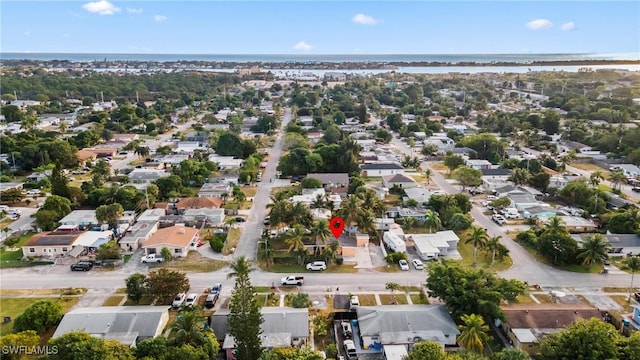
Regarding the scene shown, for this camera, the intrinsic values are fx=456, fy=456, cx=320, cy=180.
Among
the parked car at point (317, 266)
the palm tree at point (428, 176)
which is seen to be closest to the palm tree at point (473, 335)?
the parked car at point (317, 266)

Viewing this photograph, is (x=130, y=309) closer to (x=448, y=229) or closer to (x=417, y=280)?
(x=417, y=280)

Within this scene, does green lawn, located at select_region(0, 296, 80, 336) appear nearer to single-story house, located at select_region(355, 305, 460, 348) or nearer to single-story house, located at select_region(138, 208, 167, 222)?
single-story house, located at select_region(138, 208, 167, 222)

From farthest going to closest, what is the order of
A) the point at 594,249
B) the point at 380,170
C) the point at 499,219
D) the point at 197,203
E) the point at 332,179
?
the point at 380,170 → the point at 332,179 → the point at 197,203 → the point at 499,219 → the point at 594,249

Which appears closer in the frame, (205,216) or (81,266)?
(81,266)

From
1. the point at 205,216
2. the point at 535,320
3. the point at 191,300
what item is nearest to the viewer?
the point at 535,320

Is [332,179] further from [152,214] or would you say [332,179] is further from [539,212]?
[539,212]

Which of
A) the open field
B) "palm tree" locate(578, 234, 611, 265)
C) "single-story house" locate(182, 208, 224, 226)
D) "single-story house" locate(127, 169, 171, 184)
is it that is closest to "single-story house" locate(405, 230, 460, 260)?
"palm tree" locate(578, 234, 611, 265)

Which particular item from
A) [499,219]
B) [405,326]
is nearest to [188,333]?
[405,326]

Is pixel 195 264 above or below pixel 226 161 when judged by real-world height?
below
